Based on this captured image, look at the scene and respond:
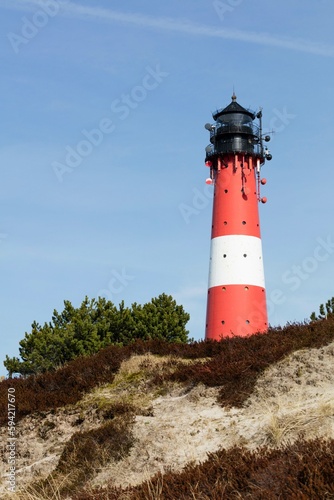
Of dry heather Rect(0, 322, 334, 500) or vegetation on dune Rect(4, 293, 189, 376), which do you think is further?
vegetation on dune Rect(4, 293, 189, 376)

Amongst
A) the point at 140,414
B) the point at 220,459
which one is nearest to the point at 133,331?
the point at 140,414

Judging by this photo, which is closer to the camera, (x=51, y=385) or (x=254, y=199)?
(x=51, y=385)

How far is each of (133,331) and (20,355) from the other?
667cm

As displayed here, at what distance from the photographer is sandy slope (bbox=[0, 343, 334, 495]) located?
1045 centimetres

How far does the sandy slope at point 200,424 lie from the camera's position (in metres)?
10.5

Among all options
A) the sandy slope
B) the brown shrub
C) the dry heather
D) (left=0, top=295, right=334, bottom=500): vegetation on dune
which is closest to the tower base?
(left=0, top=295, right=334, bottom=500): vegetation on dune

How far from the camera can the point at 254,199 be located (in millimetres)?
34188

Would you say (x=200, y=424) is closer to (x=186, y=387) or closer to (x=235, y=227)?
(x=186, y=387)

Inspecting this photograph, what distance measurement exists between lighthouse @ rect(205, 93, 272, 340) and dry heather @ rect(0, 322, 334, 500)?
15417 mm

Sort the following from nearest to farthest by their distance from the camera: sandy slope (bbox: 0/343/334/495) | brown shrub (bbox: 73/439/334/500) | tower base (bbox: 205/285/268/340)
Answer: brown shrub (bbox: 73/439/334/500) → sandy slope (bbox: 0/343/334/495) → tower base (bbox: 205/285/268/340)

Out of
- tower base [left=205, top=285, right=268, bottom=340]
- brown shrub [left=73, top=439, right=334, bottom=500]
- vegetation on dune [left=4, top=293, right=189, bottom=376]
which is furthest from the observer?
vegetation on dune [left=4, top=293, right=189, bottom=376]

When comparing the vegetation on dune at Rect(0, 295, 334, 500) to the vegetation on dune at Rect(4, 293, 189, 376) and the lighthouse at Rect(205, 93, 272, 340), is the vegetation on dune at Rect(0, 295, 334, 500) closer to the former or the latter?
the lighthouse at Rect(205, 93, 272, 340)

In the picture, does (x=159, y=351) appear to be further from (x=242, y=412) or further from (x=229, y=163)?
(x=229, y=163)

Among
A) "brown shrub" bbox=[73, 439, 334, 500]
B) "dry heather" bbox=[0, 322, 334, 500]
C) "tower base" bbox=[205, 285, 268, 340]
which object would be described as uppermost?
"tower base" bbox=[205, 285, 268, 340]
